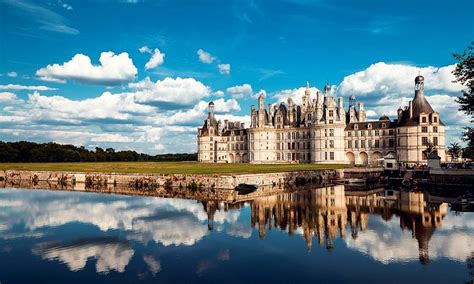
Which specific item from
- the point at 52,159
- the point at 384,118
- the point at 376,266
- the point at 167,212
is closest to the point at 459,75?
the point at 376,266

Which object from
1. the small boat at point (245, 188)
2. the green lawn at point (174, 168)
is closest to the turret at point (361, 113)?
the green lawn at point (174, 168)

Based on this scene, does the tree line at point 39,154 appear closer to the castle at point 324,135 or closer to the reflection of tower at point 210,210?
the castle at point 324,135

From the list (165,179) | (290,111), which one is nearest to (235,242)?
(165,179)

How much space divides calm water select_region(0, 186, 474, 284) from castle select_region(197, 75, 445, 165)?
38486 mm

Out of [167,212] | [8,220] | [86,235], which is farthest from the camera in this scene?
[167,212]

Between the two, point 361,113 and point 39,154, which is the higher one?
point 361,113

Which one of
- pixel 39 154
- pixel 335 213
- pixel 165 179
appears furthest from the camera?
pixel 39 154

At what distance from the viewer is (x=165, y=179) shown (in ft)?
153

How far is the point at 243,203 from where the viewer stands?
111 feet

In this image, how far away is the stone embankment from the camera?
43.4 m

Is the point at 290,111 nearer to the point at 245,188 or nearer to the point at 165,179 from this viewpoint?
the point at 165,179

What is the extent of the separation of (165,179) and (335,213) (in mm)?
23659

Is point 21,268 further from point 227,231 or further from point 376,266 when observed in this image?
point 376,266

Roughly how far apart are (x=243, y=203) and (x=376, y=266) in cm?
1812
